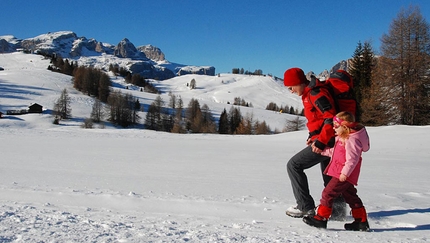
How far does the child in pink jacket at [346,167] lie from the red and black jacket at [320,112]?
0.08 metres

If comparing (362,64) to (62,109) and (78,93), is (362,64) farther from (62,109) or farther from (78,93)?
(78,93)

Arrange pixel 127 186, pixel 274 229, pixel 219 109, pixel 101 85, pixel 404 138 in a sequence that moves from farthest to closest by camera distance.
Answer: pixel 219 109, pixel 101 85, pixel 404 138, pixel 127 186, pixel 274 229

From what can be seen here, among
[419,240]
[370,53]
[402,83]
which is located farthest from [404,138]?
[370,53]

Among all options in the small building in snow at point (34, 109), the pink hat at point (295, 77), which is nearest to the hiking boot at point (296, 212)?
the pink hat at point (295, 77)

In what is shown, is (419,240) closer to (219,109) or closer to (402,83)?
(402,83)

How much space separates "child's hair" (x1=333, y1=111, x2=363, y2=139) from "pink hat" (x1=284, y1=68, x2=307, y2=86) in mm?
605

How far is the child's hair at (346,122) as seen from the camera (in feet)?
10.3

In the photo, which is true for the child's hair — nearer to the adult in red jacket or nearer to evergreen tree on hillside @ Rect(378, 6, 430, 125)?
the adult in red jacket

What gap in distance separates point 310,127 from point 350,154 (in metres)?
0.57

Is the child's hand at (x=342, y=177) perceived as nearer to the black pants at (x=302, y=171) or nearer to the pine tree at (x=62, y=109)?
the black pants at (x=302, y=171)

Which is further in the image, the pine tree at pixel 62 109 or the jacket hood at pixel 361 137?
the pine tree at pixel 62 109

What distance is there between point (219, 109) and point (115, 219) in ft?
277

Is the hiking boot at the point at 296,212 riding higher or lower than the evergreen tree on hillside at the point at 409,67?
lower

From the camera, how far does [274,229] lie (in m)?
3.16
